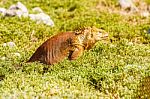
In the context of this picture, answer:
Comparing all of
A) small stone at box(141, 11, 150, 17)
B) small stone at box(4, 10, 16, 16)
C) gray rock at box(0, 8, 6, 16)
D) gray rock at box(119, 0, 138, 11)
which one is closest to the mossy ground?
small stone at box(4, 10, 16, 16)

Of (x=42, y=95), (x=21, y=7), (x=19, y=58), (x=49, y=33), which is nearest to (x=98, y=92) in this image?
(x=42, y=95)

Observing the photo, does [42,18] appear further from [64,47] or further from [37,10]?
[64,47]

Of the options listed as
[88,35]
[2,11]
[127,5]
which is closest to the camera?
[88,35]

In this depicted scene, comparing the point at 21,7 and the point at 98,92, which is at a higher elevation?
the point at 21,7

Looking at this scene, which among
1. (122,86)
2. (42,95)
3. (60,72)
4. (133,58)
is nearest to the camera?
(42,95)

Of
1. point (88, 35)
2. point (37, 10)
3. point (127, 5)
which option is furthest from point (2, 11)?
point (88, 35)

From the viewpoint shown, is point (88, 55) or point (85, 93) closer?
point (85, 93)

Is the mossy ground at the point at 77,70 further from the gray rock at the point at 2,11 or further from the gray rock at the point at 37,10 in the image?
the gray rock at the point at 37,10

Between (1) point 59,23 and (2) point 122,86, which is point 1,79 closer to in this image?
(2) point 122,86

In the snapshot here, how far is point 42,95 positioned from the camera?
28.3 feet

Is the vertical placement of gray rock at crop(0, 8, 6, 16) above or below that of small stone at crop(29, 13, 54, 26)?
above

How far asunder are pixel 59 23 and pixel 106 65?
6.96 m

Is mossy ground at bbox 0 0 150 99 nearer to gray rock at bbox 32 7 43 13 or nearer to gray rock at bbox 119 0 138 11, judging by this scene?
gray rock at bbox 32 7 43 13

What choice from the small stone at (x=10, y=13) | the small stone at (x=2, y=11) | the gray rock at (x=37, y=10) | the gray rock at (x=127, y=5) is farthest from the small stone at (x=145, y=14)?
the small stone at (x=2, y=11)
